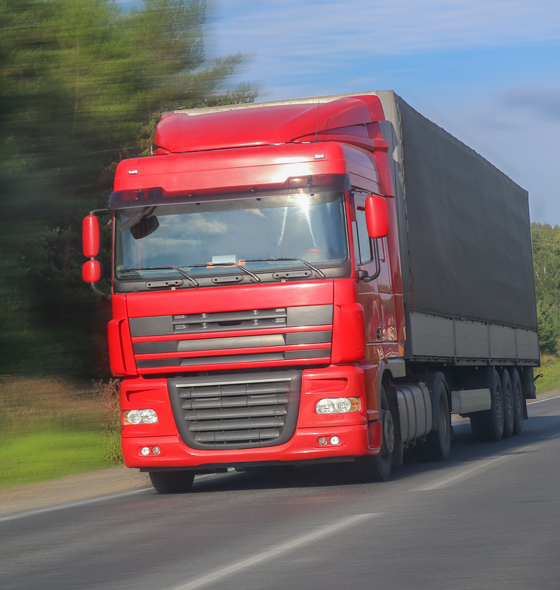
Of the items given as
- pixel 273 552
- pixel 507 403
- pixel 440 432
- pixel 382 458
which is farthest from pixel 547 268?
pixel 273 552

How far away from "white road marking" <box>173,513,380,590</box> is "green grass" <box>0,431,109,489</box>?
7235mm

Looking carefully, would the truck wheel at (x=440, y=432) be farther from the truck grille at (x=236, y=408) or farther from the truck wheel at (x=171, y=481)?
the truck grille at (x=236, y=408)

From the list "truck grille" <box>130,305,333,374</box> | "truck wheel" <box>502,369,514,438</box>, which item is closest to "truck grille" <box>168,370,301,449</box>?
"truck grille" <box>130,305,333,374</box>

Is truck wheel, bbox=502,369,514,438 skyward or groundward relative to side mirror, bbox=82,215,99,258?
groundward

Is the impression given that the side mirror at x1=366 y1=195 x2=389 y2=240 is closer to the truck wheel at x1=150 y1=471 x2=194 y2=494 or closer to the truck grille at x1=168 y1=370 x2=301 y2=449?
the truck grille at x1=168 y1=370 x2=301 y2=449

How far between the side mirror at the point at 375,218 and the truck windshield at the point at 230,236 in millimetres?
286

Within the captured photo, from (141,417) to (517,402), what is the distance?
478 inches

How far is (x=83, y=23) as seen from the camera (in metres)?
27.3

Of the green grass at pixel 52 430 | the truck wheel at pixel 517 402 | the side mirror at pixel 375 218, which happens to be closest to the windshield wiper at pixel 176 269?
the side mirror at pixel 375 218

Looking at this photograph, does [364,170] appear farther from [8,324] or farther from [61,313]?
[61,313]

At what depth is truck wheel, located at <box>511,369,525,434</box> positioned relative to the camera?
880 inches

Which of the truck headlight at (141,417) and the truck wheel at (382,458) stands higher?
the truck headlight at (141,417)

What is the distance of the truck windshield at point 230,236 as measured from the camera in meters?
11.7

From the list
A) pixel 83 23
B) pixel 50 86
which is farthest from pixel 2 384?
pixel 83 23
